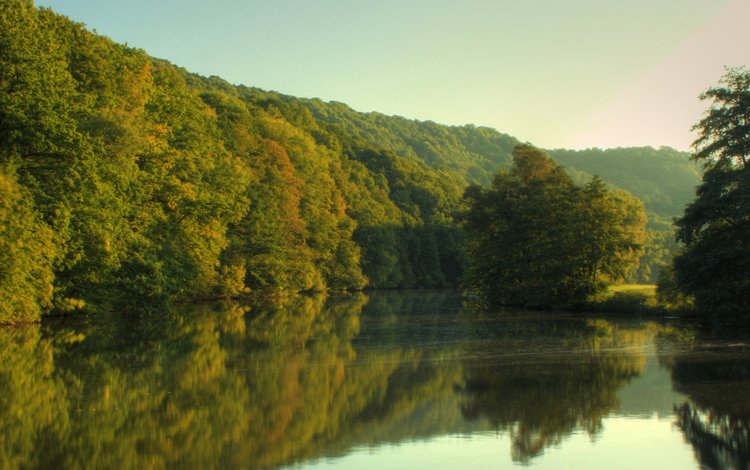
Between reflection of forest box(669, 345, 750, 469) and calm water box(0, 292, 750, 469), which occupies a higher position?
reflection of forest box(669, 345, 750, 469)

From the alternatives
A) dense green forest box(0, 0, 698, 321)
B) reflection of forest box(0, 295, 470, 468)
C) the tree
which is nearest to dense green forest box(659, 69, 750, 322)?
the tree

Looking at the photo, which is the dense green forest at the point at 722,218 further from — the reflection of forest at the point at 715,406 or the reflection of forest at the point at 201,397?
the reflection of forest at the point at 201,397

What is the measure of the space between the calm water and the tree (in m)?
3.69

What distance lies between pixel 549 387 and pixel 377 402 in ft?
13.3

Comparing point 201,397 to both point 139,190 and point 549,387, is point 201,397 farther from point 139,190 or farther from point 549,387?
point 139,190

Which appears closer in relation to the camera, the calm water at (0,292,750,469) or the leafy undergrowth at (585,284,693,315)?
the calm water at (0,292,750,469)

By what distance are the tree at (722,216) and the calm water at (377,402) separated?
3.69m

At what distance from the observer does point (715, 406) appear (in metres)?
13.8

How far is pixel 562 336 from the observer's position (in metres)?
28.3

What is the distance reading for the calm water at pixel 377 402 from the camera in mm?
10891

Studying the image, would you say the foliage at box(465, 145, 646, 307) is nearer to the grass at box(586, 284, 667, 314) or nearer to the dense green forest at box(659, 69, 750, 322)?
the grass at box(586, 284, 667, 314)

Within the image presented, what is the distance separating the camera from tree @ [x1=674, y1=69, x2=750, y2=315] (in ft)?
99.8

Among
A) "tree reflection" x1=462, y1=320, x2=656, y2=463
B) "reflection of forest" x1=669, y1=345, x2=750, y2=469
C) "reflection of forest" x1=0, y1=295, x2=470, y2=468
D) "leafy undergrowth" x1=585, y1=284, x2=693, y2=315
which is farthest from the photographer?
"leafy undergrowth" x1=585, y1=284, x2=693, y2=315

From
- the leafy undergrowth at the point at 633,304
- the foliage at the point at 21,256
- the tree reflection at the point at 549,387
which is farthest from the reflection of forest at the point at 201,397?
the leafy undergrowth at the point at 633,304
